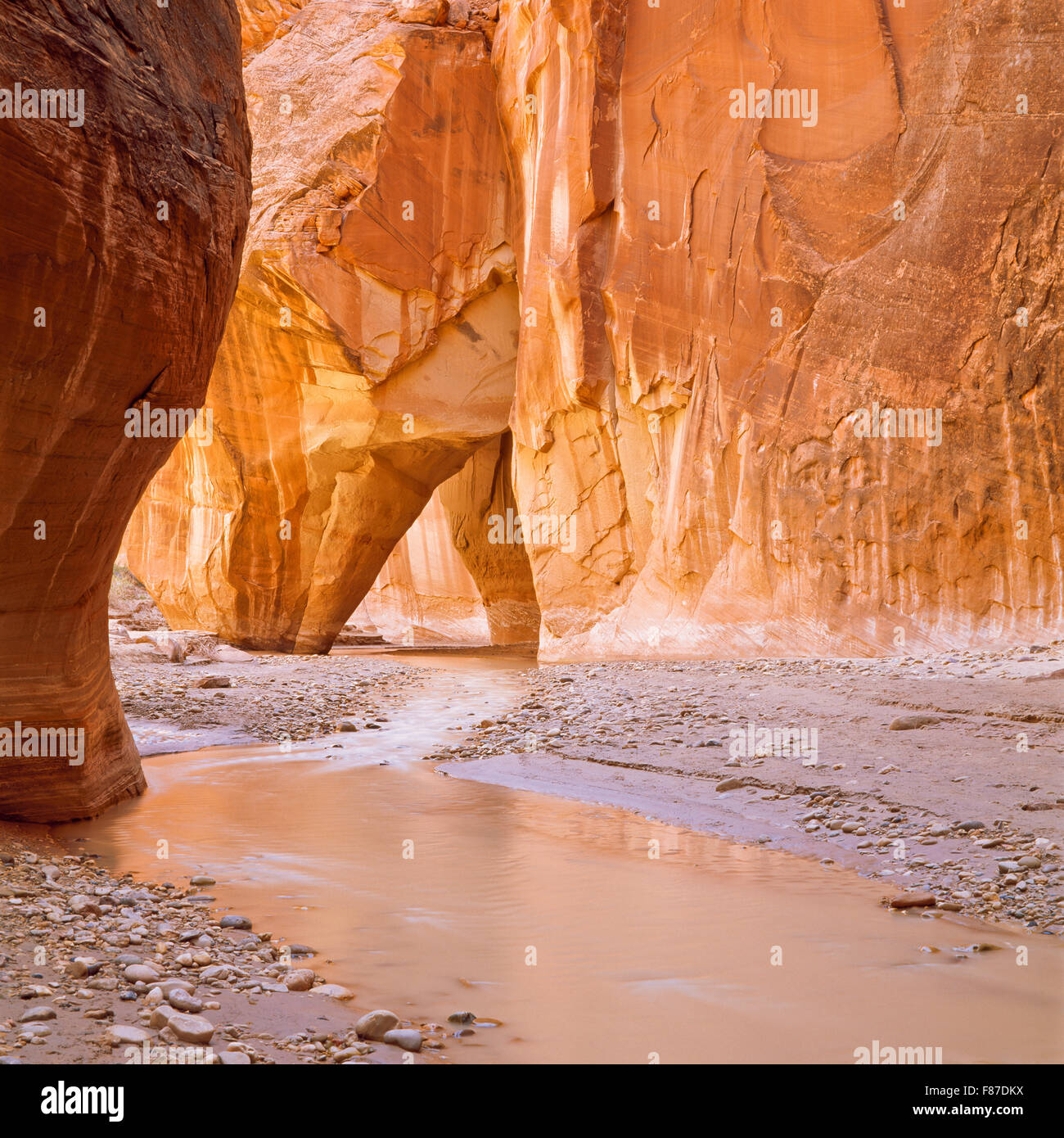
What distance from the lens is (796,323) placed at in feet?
43.1

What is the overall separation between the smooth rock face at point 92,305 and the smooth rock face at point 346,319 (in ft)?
39.7

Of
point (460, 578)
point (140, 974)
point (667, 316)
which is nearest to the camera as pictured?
point (140, 974)

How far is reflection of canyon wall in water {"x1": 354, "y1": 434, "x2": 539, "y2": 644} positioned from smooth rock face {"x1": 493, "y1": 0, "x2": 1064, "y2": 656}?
417 inches

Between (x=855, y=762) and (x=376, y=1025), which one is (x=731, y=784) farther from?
(x=376, y=1025)

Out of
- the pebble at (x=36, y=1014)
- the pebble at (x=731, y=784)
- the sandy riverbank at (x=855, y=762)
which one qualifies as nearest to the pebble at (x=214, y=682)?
the sandy riverbank at (x=855, y=762)

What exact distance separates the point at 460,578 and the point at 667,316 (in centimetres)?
2122

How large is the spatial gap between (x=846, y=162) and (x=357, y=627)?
893 inches

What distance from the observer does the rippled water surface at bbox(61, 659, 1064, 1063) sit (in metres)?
3.15

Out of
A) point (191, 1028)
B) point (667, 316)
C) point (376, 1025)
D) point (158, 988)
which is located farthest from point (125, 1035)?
point (667, 316)

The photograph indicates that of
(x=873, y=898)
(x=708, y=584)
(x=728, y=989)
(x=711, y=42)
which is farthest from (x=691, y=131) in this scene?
(x=728, y=989)

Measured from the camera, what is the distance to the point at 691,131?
14.4 metres

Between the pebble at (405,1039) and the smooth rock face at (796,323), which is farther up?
the smooth rock face at (796,323)

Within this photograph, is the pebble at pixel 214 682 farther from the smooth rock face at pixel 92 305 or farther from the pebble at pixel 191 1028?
the pebble at pixel 191 1028

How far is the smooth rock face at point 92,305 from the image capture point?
4773 mm
